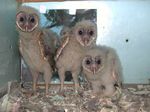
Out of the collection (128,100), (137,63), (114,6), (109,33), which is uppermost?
(114,6)

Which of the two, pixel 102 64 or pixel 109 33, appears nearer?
pixel 102 64

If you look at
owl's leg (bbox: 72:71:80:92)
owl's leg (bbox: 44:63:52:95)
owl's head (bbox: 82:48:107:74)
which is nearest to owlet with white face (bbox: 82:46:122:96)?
owl's head (bbox: 82:48:107:74)

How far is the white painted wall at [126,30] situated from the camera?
258cm

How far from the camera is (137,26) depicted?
2586mm

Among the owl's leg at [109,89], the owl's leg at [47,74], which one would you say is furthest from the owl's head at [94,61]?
the owl's leg at [47,74]

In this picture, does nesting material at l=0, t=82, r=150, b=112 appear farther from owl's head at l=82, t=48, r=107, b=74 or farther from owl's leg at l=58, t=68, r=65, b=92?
owl's head at l=82, t=48, r=107, b=74

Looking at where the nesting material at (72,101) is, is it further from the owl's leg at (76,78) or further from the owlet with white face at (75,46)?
the owlet with white face at (75,46)

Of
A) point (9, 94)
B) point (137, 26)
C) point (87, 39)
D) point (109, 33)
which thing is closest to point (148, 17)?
point (137, 26)

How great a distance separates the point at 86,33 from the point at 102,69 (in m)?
0.23

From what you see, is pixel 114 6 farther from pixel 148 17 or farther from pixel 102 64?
pixel 102 64

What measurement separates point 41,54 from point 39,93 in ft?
0.80

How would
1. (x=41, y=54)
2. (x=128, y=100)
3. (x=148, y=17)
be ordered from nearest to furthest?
1. (x=128, y=100)
2. (x=41, y=54)
3. (x=148, y=17)

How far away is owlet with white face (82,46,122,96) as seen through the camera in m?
2.22

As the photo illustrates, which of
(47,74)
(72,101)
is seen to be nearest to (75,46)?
(47,74)
